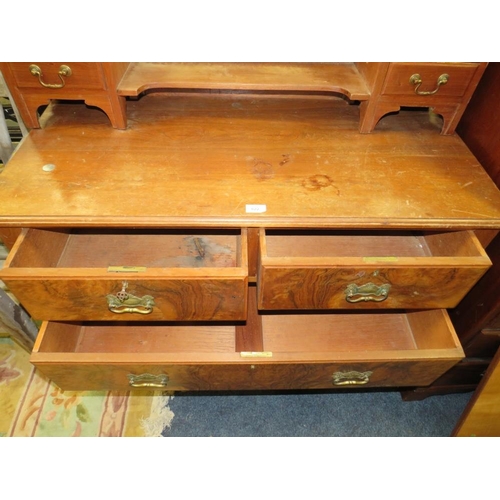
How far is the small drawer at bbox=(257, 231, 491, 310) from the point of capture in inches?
32.5

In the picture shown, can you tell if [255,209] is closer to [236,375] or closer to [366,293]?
[366,293]

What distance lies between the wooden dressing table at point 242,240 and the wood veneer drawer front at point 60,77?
11 cm

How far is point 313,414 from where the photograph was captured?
1.33 m

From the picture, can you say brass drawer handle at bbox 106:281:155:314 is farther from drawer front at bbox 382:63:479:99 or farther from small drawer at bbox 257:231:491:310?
drawer front at bbox 382:63:479:99

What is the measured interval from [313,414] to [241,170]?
0.91 m

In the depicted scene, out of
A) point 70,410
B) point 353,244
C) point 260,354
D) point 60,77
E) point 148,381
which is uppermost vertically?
point 60,77

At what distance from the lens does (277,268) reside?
81 cm

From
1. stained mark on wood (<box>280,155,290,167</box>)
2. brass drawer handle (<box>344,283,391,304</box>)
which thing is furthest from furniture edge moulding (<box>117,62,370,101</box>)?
brass drawer handle (<box>344,283,391,304</box>)

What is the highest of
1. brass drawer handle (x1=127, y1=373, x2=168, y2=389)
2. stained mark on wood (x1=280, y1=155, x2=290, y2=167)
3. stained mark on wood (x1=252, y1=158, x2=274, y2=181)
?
stained mark on wood (x1=280, y1=155, x2=290, y2=167)

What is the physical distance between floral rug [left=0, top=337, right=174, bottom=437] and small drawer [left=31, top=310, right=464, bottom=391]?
31 cm

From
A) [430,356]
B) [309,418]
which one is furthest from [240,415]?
[430,356]

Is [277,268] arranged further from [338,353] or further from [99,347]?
[99,347]

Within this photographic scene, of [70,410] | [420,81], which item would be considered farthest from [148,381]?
[420,81]

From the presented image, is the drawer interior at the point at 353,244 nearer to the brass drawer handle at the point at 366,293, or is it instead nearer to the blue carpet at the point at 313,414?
the brass drawer handle at the point at 366,293
